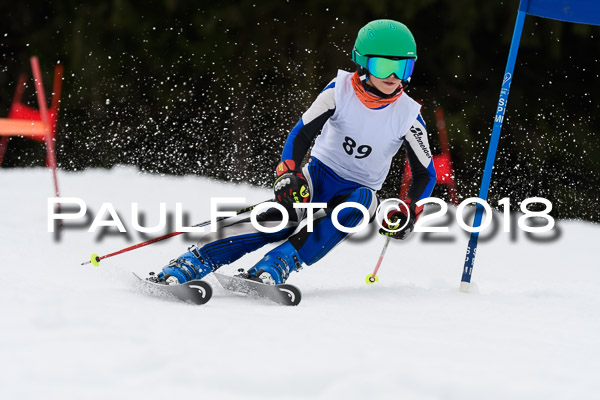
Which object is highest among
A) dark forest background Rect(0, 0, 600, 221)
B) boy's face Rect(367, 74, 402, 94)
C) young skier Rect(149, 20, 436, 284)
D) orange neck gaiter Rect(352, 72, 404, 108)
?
dark forest background Rect(0, 0, 600, 221)

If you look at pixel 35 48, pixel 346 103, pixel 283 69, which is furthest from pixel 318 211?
pixel 35 48

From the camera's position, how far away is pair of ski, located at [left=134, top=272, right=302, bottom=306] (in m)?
3.29

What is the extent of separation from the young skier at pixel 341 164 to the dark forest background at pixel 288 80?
311 inches

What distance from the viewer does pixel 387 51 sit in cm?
376

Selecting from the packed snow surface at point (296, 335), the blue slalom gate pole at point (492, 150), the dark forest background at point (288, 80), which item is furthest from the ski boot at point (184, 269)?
the dark forest background at point (288, 80)

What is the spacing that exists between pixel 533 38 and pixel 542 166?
2.07m

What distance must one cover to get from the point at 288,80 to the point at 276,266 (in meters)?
9.14

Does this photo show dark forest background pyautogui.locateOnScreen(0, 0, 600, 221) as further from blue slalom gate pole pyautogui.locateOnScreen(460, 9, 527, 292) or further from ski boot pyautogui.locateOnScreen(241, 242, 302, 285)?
ski boot pyautogui.locateOnScreen(241, 242, 302, 285)

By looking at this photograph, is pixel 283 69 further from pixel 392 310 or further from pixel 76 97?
pixel 392 310

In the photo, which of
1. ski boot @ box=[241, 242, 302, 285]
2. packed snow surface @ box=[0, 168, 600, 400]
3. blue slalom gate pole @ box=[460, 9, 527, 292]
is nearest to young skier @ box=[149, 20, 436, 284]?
ski boot @ box=[241, 242, 302, 285]

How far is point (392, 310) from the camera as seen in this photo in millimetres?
3447

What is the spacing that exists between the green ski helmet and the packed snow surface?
42.1 inches

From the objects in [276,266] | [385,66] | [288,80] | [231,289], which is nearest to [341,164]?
[385,66]

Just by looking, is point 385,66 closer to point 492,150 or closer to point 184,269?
point 492,150
